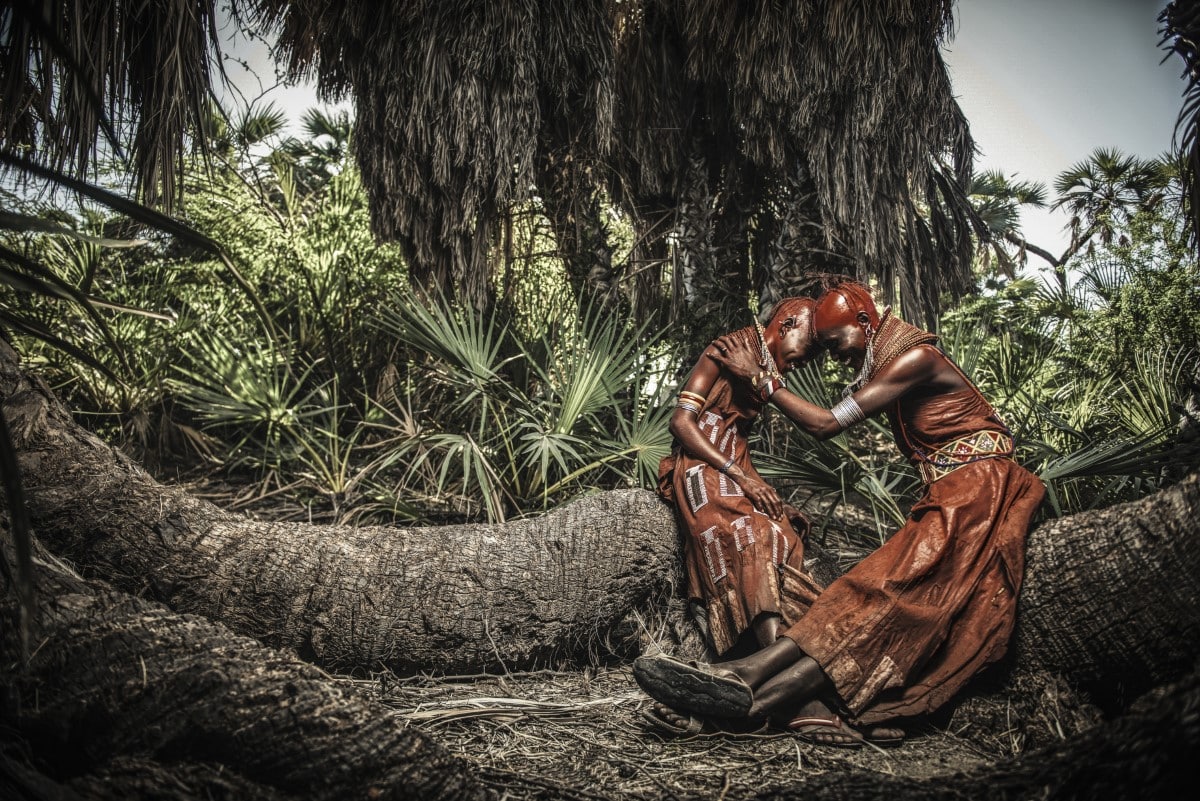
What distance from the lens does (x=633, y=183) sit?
6258 mm

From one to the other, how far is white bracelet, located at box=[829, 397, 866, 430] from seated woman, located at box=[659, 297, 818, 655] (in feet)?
1.10

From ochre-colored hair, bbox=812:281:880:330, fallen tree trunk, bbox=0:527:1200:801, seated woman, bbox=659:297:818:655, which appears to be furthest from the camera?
ochre-colored hair, bbox=812:281:880:330

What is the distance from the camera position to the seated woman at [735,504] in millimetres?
3250

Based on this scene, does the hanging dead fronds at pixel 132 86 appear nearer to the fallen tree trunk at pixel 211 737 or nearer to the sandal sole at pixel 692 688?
the fallen tree trunk at pixel 211 737

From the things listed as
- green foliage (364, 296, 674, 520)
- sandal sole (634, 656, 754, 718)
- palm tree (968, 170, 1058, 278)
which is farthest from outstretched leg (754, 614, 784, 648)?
palm tree (968, 170, 1058, 278)

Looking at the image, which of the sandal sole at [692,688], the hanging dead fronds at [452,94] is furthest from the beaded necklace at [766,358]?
the hanging dead fronds at [452,94]

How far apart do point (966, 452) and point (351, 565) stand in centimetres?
287

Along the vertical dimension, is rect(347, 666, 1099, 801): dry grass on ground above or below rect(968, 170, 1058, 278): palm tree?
below

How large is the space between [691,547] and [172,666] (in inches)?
84.5

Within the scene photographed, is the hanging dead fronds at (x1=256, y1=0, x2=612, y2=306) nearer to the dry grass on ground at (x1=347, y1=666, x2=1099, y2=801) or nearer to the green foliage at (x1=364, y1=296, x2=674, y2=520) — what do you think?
the green foliage at (x1=364, y1=296, x2=674, y2=520)

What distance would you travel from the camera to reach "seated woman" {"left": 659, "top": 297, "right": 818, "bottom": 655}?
325 centimetres

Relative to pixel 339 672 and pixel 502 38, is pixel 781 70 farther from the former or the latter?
pixel 339 672

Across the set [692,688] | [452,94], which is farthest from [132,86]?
[692,688]

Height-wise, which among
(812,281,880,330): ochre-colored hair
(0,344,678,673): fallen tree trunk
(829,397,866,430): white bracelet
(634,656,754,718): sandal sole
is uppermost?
(812,281,880,330): ochre-colored hair
